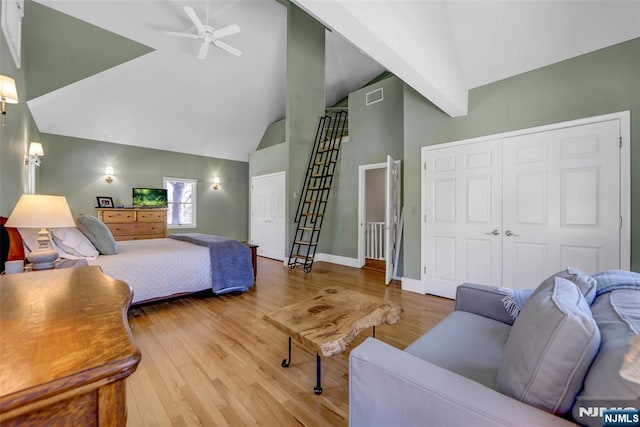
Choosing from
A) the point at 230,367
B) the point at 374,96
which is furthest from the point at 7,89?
the point at 374,96

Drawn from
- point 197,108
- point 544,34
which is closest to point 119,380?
point 544,34

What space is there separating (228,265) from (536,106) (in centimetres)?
395

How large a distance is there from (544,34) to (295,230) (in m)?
4.62

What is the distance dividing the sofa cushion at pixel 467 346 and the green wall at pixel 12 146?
3886 millimetres

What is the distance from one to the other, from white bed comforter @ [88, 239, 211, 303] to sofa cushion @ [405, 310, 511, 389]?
2.73 m

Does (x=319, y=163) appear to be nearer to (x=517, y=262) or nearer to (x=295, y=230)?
(x=295, y=230)

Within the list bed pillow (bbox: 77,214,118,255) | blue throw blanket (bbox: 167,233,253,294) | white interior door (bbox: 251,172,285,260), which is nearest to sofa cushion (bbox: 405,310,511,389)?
blue throw blanket (bbox: 167,233,253,294)

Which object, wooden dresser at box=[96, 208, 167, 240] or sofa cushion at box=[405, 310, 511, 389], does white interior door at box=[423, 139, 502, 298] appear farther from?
wooden dresser at box=[96, 208, 167, 240]

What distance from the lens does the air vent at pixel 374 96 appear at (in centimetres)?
503

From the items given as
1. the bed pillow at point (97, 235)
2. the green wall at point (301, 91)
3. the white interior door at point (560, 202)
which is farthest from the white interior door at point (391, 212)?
the bed pillow at point (97, 235)

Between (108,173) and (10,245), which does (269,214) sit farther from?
(10,245)

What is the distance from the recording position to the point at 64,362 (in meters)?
0.58

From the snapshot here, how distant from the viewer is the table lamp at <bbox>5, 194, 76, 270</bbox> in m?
1.84

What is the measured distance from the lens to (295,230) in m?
5.75
